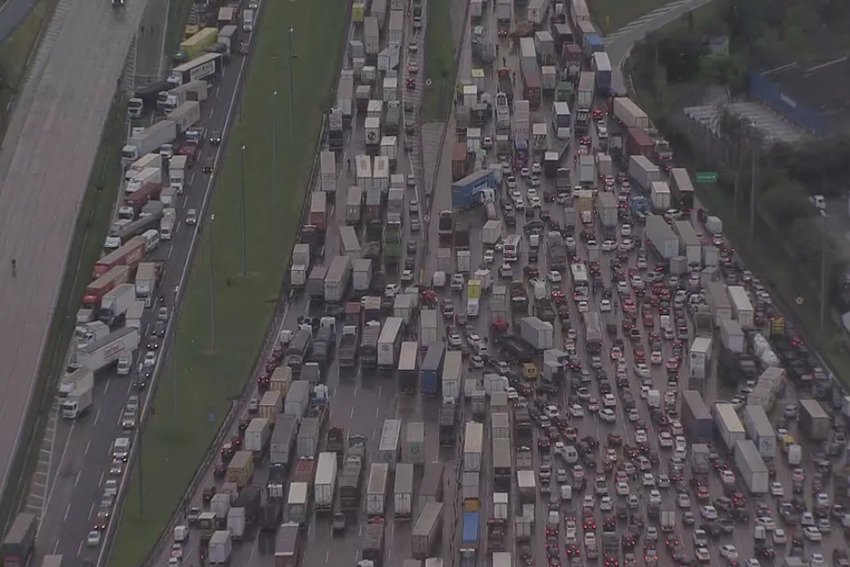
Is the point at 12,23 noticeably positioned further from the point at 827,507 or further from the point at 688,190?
the point at 827,507

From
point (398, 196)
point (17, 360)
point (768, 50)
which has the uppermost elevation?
point (768, 50)

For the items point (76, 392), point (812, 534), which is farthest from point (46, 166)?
point (812, 534)

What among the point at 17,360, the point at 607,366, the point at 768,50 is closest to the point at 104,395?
the point at 17,360

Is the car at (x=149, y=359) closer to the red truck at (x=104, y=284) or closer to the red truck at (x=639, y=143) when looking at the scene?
the red truck at (x=104, y=284)

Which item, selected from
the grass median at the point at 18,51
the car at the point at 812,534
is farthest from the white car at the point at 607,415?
the grass median at the point at 18,51

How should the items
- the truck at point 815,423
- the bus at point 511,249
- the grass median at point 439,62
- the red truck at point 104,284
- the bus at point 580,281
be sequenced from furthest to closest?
1. the grass median at point 439,62
2. the bus at point 511,249
3. the bus at point 580,281
4. the red truck at point 104,284
5. the truck at point 815,423

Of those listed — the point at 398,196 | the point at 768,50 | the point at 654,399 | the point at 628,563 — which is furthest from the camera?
the point at 768,50

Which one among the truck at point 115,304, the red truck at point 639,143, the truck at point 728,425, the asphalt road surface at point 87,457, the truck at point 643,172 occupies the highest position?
the red truck at point 639,143

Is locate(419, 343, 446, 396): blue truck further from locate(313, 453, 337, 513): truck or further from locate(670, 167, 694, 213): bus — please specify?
locate(670, 167, 694, 213): bus
